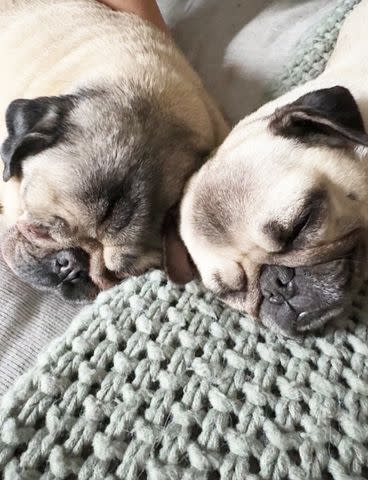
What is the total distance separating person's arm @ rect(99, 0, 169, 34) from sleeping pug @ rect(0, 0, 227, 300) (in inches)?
20.7

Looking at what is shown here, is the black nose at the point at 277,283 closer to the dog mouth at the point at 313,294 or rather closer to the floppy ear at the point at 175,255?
the dog mouth at the point at 313,294

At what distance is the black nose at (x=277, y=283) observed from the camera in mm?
1302

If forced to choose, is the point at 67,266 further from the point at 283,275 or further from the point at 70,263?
the point at 283,275

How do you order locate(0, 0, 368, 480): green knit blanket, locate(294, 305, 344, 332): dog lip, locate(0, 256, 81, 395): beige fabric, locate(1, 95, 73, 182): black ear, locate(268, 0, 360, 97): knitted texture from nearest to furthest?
locate(0, 0, 368, 480): green knit blanket, locate(294, 305, 344, 332): dog lip, locate(0, 256, 81, 395): beige fabric, locate(1, 95, 73, 182): black ear, locate(268, 0, 360, 97): knitted texture

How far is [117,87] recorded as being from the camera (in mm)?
1571

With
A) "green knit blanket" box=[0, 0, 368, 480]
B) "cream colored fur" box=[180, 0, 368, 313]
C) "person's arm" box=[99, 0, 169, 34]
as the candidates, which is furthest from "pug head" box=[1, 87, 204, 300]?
"person's arm" box=[99, 0, 169, 34]

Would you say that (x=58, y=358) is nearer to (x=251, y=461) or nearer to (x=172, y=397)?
(x=172, y=397)

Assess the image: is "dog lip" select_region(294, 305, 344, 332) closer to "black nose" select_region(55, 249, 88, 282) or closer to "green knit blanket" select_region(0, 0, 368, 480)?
"green knit blanket" select_region(0, 0, 368, 480)

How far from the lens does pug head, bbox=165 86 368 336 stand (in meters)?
1.23

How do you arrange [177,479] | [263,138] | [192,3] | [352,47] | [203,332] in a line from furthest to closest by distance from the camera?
[192,3] < [352,47] < [263,138] < [203,332] < [177,479]

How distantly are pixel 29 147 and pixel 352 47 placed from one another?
3.34 feet

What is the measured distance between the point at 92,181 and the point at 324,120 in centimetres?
57

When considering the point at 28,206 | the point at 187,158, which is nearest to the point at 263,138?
the point at 187,158

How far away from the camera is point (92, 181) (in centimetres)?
142
